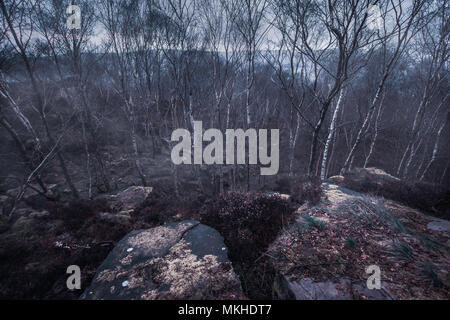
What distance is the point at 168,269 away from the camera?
2.91 meters

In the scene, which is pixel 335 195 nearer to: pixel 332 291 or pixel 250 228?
pixel 250 228

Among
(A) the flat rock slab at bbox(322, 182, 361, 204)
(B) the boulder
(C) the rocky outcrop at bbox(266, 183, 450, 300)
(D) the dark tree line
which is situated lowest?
(B) the boulder

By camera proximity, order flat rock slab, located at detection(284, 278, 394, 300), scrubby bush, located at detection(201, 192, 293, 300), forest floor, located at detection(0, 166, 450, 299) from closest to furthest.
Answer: flat rock slab, located at detection(284, 278, 394, 300), forest floor, located at detection(0, 166, 450, 299), scrubby bush, located at detection(201, 192, 293, 300)

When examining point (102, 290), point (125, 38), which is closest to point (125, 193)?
point (102, 290)

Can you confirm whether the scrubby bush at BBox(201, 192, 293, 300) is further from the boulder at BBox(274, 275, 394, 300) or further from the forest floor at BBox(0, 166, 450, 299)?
the boulder at BBox(274, 275, 394, 300)

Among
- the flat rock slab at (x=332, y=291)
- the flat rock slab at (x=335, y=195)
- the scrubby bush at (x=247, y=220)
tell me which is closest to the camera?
the flat rock slab at (x=332, y=291)

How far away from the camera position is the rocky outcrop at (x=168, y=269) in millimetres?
2512

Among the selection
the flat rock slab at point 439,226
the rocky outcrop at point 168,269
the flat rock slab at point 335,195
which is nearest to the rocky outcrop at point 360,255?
the flat rock slab at point 439,226

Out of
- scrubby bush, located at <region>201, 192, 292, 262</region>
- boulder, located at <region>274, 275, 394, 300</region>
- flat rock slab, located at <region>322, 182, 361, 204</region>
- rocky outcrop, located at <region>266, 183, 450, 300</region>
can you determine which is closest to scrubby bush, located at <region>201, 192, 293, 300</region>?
scrubby bush, located at <region>201, 192, 292, 262</region>

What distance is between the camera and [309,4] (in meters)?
4.67

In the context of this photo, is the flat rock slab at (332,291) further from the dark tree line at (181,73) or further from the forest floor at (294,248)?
the dark tree line at (181,73)

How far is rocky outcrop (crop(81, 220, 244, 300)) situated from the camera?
251 cm
